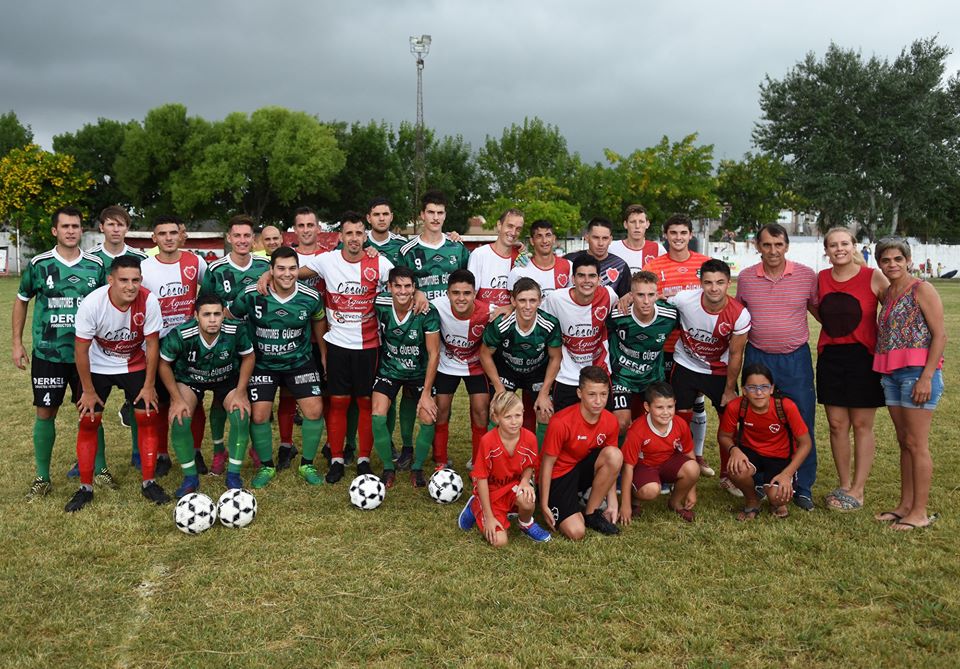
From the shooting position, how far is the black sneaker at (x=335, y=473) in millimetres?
5352

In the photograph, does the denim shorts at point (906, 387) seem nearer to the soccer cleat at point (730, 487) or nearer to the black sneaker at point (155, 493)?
the soccer cleat at point (730, 487)

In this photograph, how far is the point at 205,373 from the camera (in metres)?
5.19

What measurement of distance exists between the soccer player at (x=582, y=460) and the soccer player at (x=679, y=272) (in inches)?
51.4

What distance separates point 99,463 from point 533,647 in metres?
4.09

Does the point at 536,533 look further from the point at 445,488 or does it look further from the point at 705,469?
the point at 705,469

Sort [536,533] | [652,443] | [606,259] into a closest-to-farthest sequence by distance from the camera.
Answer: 1. [536,533]
2. [652,443]
3. [606,259]

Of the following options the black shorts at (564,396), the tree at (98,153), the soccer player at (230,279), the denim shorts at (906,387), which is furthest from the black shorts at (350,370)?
the tree at (98,153)

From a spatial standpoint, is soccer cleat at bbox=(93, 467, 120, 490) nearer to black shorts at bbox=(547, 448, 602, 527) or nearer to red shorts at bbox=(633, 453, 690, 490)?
black shorts at bbox=(547, 448, 602, 527)

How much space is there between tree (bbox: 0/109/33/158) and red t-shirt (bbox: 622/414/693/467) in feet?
180

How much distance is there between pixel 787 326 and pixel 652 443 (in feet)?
4.07

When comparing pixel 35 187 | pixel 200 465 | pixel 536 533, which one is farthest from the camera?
pixel 35 187

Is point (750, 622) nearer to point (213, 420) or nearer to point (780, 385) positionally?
point (780, 385)

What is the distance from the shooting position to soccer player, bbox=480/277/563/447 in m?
4.91

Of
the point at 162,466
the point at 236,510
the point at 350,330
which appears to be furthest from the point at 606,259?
the point at 162,466
